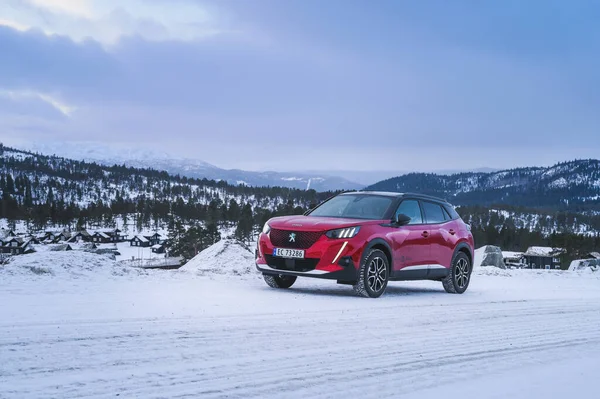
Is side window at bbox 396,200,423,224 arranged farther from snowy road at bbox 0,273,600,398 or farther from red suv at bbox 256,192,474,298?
snowy road at bbox 0,273,600,398

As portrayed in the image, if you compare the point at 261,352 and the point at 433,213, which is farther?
the point at 433,213

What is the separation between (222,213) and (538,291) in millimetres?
163611

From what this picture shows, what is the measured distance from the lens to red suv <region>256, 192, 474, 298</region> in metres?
10.8

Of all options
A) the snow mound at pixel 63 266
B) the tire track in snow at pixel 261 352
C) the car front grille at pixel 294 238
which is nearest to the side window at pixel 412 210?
the car front grille at pixel 294 238

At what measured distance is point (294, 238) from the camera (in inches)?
434

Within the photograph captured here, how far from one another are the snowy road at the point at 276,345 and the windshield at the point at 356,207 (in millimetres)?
1594

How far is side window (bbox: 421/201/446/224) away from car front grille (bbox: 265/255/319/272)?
10.00 feet

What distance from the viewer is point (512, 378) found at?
579 cm

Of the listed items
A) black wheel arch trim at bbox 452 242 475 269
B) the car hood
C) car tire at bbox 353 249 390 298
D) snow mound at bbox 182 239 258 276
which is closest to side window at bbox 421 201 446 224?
black wheel arch trim at bbox 452 242 475 269

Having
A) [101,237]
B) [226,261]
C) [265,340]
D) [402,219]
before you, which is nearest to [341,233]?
[402,219]

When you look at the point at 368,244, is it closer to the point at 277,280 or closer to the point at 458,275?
the point at 277,280

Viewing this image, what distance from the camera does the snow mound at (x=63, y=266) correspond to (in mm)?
11031

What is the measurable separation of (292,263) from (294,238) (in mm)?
419

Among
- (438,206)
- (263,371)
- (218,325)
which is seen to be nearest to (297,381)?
(263,371)
